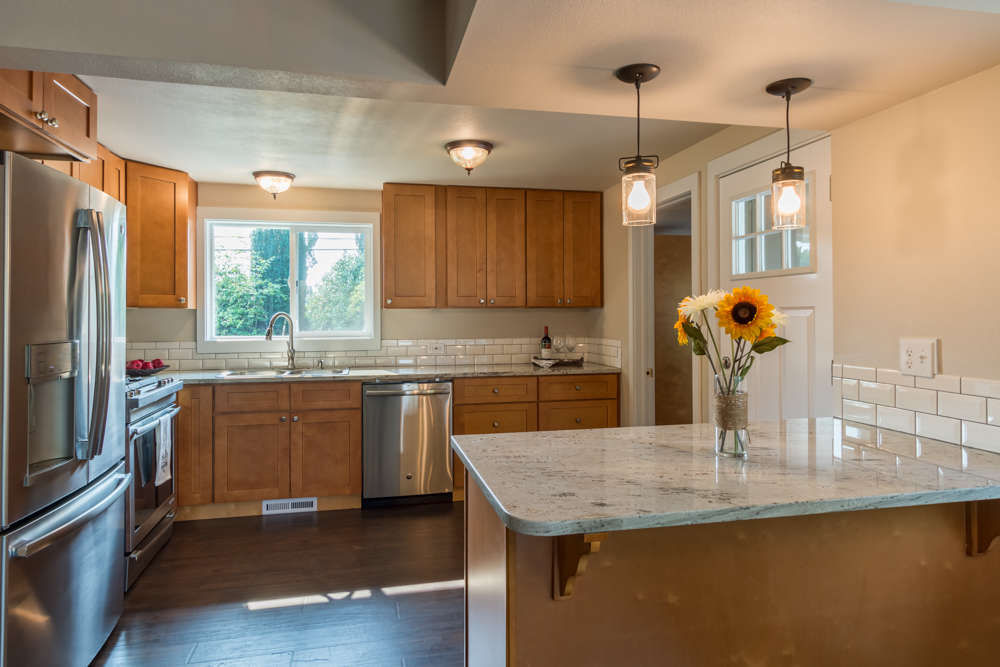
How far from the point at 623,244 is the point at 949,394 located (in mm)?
2588

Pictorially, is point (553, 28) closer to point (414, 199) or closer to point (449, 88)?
point (449, 88)

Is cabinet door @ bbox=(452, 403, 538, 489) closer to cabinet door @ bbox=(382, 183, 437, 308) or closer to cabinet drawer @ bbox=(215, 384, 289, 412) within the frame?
cabinet door @ bbox=(382, 183, 437, 308)

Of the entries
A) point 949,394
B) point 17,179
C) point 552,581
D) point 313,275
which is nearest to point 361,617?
point 552,581

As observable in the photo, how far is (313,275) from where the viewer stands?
438 cm

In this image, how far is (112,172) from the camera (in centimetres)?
335

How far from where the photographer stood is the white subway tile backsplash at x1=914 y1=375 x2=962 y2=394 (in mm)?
1616

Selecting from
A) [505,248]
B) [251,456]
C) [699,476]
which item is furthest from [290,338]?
[699,476]

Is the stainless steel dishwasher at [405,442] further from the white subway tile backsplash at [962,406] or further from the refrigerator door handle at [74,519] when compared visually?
the white subway tile backsplash at [962,406]

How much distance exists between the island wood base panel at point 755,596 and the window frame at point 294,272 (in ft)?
9.98

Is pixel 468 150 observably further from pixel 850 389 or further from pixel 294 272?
pixel 850 389

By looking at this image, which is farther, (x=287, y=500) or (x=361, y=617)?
(x=287, y=500)

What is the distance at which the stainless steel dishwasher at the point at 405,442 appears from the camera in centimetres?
381

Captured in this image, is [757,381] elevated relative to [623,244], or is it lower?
lower

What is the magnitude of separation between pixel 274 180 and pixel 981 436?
3.72 meters
